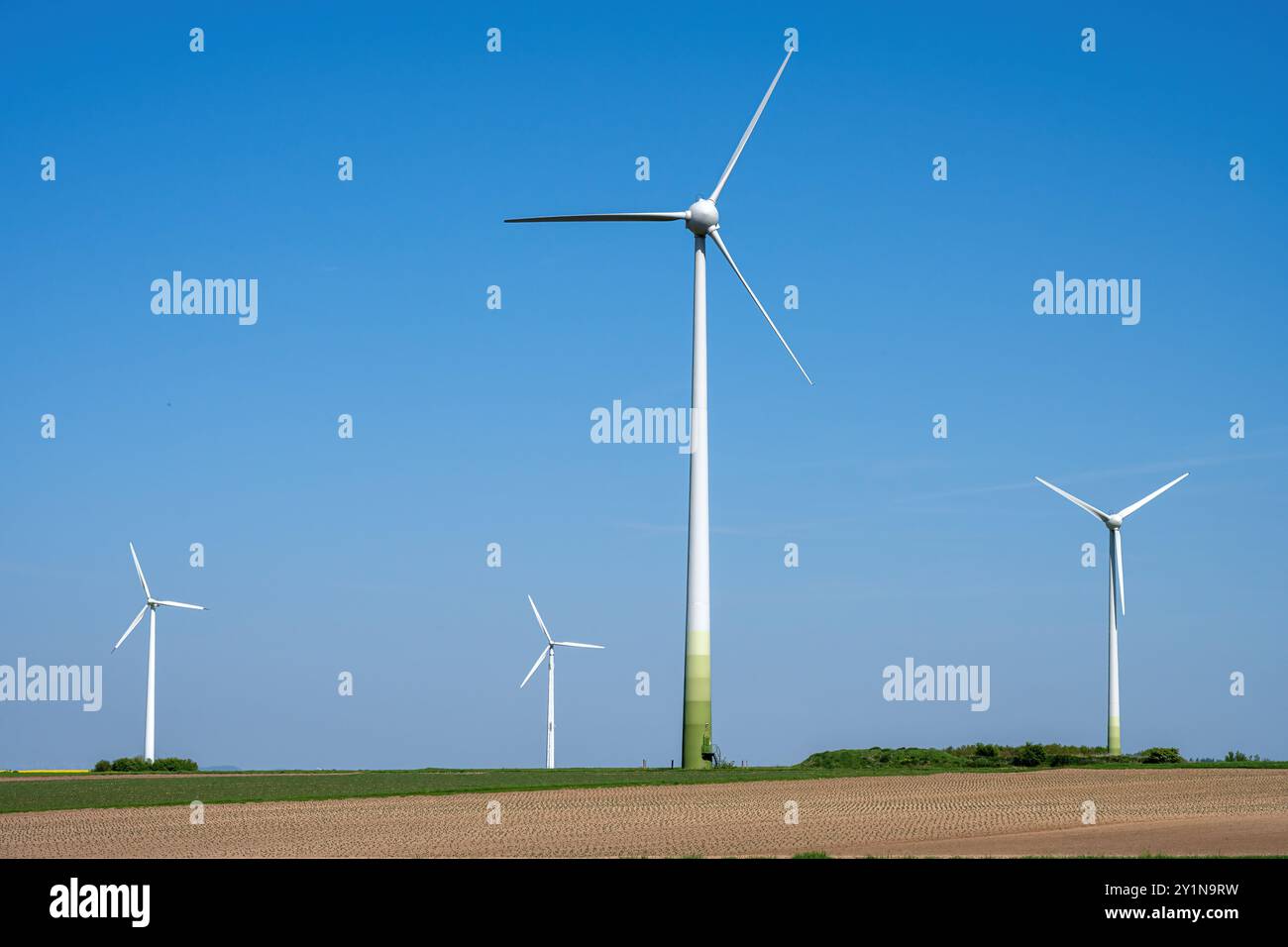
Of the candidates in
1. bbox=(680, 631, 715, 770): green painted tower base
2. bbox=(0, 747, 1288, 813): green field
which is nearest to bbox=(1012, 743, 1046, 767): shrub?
bbox=(0, 747, 1288, 813): green field

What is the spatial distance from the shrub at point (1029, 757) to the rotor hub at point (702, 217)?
2913 cm

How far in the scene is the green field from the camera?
4869 cm

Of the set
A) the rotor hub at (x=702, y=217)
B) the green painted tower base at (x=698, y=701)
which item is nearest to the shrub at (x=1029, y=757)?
the green painted tower base at (x=698, y=701)

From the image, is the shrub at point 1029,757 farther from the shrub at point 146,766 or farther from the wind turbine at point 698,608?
the shrub at point 146,766

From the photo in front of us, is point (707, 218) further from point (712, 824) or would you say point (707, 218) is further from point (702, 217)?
point (712, 824)

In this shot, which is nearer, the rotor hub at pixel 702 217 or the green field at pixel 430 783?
the green field at pixel 430 783

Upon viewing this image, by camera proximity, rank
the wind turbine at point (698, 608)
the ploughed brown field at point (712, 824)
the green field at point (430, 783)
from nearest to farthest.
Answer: the ploughed brown field at point (712, 824) → the green field at point (430, 783) → the wind turbine at point (698, 608)

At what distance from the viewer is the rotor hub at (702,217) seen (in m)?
73.3

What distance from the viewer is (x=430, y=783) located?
58.1 metres

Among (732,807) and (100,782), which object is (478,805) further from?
(100,782)

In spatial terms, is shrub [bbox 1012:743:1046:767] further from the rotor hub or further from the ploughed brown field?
the rotor hub

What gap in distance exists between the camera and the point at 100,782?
64.2 metres

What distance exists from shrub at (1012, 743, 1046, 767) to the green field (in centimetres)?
93
